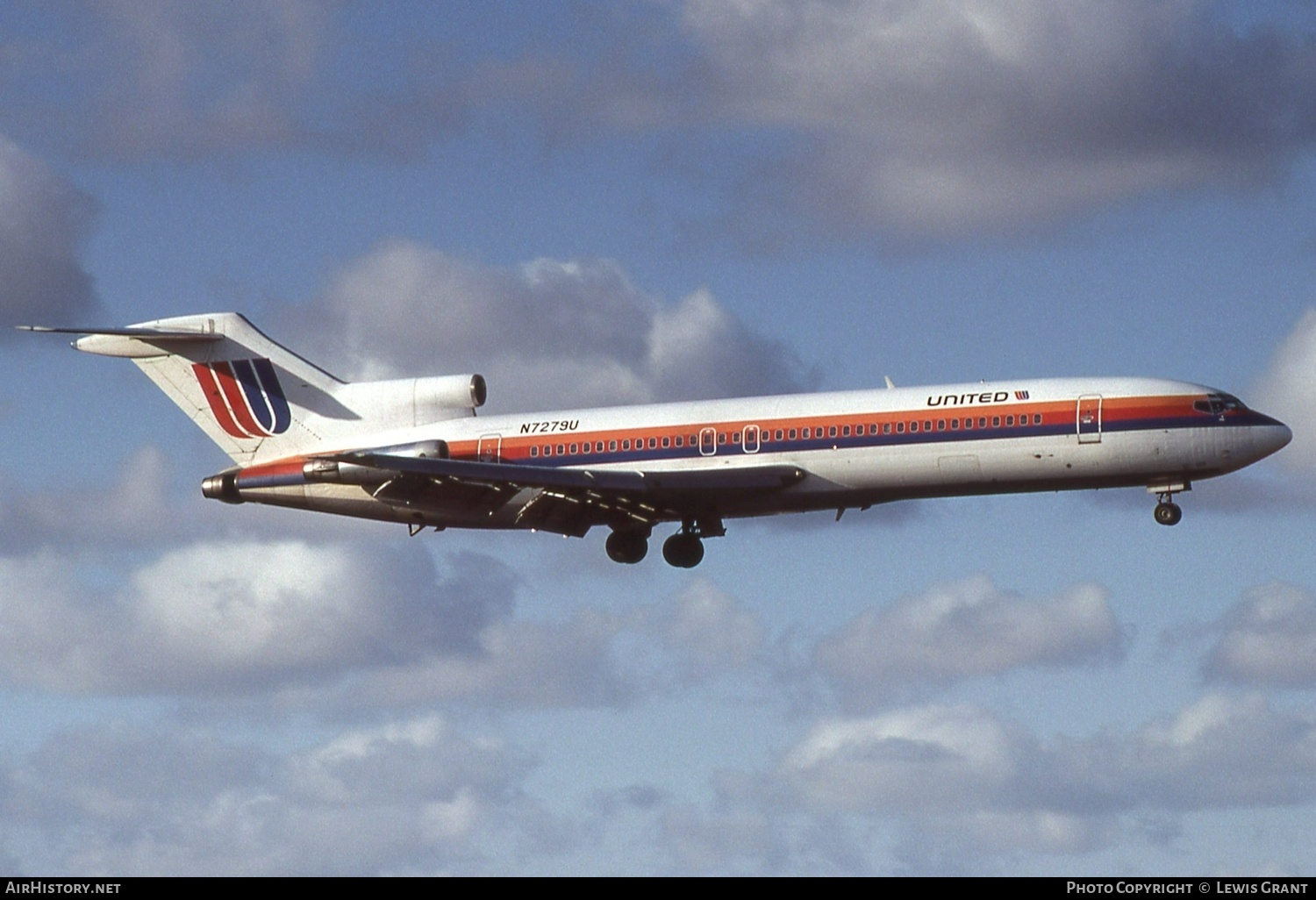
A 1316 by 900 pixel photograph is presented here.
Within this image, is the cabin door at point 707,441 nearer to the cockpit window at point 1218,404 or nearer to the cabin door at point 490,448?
the cabin door at point 490,448

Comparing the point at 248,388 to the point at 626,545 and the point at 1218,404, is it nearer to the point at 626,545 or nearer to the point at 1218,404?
the point at 626,545

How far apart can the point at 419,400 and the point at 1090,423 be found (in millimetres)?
19341

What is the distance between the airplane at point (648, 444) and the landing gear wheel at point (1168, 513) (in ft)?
0.24

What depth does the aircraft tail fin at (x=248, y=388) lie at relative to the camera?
60781 mm

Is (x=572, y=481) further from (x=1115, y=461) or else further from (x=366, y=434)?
(x=1115, y=461)

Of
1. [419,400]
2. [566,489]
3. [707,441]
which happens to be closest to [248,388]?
[419,400]

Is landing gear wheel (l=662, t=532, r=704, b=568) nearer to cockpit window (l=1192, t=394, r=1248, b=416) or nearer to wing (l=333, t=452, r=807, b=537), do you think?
wing (l=333, t=452, r=807, b=537)

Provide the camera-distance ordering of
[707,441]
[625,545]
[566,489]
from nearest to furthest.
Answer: [566,489] < [707,441] < [625,545]

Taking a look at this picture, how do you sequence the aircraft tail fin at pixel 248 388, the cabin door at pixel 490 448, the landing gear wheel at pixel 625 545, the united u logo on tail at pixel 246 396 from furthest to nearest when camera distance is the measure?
the united u logo on tail at pixel 246 396 → the aircraft tail fin at pixel 248 388 → the landing gear wheel at pixel 625 545 → the cabin door at pixel 490 448

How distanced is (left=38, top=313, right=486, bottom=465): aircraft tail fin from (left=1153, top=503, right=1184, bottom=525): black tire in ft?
63.6

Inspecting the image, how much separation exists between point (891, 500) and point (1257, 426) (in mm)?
9145

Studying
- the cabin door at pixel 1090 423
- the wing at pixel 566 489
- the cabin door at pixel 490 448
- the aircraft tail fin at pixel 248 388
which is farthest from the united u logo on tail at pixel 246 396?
the cabin door at pixel 1090 423

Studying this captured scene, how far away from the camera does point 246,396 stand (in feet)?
203

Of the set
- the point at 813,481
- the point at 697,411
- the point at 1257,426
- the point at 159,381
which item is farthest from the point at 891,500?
the point at 159,381
